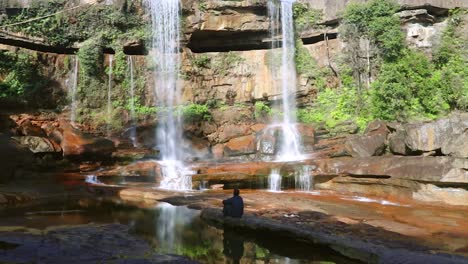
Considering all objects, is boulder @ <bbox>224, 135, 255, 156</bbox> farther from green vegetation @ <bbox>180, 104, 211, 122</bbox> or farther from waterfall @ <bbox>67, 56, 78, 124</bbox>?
waterfall @ <bbox>67, 56, 78, 124</bbox>

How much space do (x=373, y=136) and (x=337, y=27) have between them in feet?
39.8

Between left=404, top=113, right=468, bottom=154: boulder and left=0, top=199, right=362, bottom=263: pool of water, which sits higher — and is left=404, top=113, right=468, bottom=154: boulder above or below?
above

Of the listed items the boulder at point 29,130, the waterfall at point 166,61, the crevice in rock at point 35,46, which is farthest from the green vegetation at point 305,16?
the boulder at point 29,130

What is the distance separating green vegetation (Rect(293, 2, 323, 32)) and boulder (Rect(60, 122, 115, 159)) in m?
16.2

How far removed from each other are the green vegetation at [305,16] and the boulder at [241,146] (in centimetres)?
1040

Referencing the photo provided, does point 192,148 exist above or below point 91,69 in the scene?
below

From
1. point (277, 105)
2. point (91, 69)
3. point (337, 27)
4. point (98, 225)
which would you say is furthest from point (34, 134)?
point (337, 27)

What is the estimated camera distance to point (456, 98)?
24.4 metres

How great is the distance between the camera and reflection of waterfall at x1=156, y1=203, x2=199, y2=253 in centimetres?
904

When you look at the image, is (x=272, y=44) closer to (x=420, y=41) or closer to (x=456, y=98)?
(x=420, y=41)

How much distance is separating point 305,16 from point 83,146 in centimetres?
1813

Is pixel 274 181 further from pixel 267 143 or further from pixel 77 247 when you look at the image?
pixel 77 247

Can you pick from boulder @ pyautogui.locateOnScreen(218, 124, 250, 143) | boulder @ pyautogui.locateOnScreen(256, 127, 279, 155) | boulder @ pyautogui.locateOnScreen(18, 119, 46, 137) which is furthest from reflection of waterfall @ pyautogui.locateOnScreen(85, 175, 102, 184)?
boulder @ pyautogui.locateOnScreen(256, 127, 279, 155)

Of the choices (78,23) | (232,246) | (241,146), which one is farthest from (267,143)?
(78,23)
